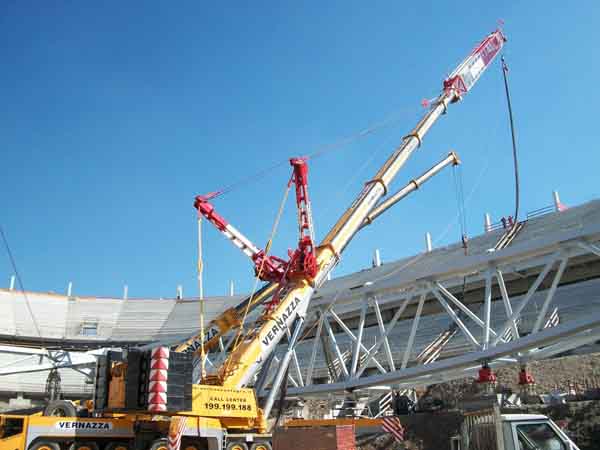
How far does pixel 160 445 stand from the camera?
579 inches

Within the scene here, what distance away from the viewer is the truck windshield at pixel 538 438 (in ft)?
29.7

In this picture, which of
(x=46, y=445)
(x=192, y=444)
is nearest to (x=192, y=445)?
(x=192, y=444)

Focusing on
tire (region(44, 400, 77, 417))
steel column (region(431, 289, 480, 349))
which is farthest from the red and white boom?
tire (region(44, 400, 77, 417))

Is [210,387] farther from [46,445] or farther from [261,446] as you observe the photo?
[46,445]

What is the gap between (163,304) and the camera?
6269cm

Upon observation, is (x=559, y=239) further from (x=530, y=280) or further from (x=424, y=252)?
(x=424, y=252)

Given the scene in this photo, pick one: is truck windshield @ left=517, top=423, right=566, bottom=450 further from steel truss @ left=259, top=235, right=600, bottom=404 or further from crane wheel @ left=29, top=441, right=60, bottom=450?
crane wheel @ left=29, top=441, right=60, bottom=450

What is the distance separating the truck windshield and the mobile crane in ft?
27.4

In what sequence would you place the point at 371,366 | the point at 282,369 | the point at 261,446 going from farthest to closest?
the point at 371,366 < the point at 282,369 < the point at 261,446

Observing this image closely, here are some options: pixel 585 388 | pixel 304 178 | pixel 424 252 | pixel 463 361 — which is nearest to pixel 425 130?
pixel 304 178

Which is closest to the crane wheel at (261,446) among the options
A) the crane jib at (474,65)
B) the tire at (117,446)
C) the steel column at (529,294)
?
the tire at (117,446)

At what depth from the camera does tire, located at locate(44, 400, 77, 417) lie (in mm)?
14547

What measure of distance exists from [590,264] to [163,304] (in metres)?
43.9

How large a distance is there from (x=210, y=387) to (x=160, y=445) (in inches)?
76.8
